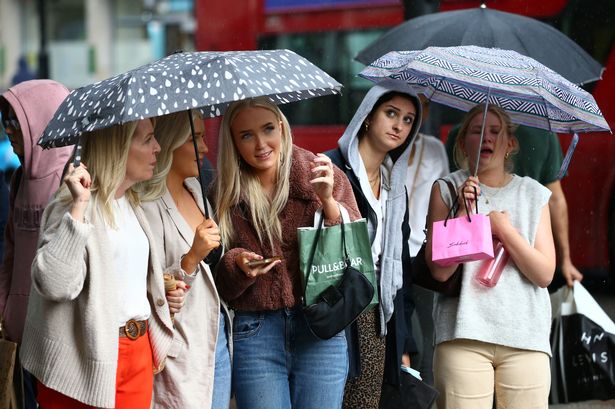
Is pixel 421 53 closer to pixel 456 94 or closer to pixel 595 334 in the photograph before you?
pixel 456 94

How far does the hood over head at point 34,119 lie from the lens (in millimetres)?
4086

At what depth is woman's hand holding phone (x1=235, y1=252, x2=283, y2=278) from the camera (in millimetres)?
3479

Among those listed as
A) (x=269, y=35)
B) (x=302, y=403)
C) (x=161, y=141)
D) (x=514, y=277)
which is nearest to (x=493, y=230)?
(x=514, y=277)

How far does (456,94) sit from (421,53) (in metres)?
0.62

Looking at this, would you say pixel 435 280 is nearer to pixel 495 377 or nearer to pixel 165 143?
pixel 495 377

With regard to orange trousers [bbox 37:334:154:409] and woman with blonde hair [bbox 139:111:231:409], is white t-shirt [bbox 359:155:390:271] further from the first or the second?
orange trousers [bbox 37:334:154:409]

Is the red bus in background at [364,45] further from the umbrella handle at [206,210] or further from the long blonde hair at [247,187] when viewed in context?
the umbrella handle at [206,210]

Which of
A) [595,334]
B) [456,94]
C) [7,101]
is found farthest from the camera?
[595,334]

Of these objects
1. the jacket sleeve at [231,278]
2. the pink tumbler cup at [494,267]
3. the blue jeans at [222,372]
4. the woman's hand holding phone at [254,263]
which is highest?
the woman's hand holding phone at [254,263]

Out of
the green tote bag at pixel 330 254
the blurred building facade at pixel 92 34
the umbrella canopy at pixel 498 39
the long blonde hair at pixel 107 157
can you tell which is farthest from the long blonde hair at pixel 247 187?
the blurred building facade at pixel 92 34

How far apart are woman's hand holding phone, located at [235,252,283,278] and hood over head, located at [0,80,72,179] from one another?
1.10 meters

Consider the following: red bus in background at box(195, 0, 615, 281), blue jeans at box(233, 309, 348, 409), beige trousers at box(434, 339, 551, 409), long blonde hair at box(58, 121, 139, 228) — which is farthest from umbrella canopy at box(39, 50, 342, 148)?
red bus in background at box(195, 0, 615, 281)

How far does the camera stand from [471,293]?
417cm

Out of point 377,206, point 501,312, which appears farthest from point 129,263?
point 501,312
